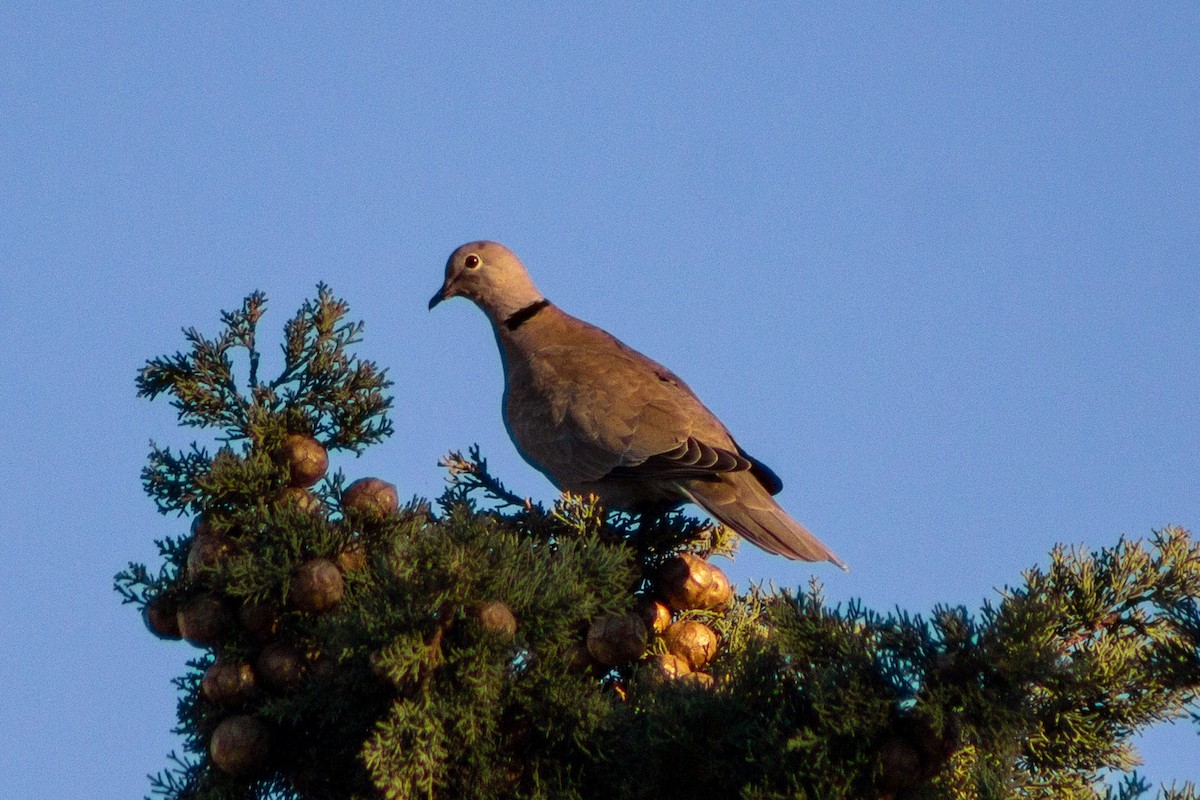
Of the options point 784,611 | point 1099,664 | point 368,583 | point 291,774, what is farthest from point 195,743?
point 1099,664

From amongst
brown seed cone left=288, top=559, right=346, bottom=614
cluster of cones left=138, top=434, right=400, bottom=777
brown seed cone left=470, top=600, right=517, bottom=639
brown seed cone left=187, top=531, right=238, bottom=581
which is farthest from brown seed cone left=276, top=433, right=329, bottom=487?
brown seed cone left=470, top=600, right=517, bottom=639

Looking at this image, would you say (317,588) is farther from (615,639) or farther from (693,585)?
(693,585)

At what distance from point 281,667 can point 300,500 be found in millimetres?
409

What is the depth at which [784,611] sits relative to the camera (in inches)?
113

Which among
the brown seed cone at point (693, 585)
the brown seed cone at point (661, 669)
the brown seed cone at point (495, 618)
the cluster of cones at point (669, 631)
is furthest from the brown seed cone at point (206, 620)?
the brown seed cone at point (693, 585)

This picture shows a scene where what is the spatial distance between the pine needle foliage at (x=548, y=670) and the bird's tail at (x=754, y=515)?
1.66 m

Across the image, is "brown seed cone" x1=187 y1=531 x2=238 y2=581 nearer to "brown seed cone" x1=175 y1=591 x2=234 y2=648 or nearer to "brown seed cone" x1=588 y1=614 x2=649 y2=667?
"brown seed cone" x1=175 y1=591 x2=234 y2=648

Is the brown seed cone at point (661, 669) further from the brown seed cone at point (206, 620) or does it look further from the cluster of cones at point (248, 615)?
the brown seed cone at point (206, 620)

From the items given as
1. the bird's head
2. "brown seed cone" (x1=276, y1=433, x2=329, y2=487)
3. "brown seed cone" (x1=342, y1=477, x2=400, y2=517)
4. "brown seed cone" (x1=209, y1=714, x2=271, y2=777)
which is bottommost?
"brown seed cone" (x1=209, y1=714, x2=271, y2=777)

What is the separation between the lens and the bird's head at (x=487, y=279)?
6941mm

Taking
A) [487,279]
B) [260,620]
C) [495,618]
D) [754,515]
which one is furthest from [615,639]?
[487,279]

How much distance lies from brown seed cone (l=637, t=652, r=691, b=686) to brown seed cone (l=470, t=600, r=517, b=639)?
36 centimetres

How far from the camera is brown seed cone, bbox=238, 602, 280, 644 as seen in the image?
3.13 metres

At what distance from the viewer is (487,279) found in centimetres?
697
